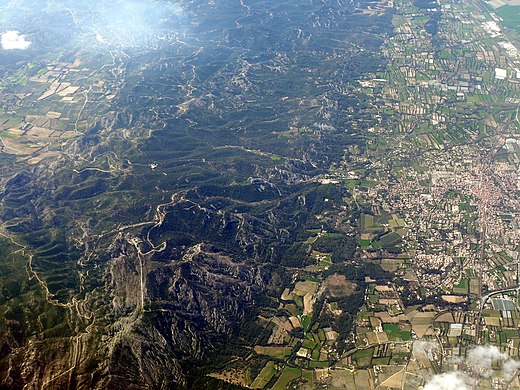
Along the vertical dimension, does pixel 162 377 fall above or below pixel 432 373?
below

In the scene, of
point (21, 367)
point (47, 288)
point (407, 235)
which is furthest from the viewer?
point (407, 235)

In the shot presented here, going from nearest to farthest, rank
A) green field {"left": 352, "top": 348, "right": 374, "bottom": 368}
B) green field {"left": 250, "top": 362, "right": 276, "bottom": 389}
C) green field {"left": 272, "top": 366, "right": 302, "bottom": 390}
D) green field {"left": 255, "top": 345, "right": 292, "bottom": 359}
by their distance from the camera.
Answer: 1. green field {"left": 272, "top": 366, "right": 302, "bottom": 390}
2. green field {"left": 250, "top": 362, "right": 276, "bottom": 389}
3. green field {"left": 352, "top": 348, "right": 374, "bottom": 368}
4. green field {"left": 255, "top": 345, "right": 292, "bottom": 359}

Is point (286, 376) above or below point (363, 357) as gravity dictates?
below

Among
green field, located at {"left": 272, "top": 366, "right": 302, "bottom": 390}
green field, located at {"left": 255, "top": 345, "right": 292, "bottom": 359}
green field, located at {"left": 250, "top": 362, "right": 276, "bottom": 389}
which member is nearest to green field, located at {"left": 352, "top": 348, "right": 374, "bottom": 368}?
green field, located at {"left": 272, "top": 366, "right": 302, "bottom": 390}

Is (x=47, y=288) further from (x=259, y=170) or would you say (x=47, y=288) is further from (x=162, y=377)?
(x=259, y=170)

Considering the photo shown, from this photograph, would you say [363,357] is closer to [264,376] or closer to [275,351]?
[275,351]

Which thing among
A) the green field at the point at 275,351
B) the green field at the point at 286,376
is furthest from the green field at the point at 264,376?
the green field at the point at 275,351

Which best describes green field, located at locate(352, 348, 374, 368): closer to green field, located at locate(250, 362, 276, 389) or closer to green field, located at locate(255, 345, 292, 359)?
green field, located at locate(255, 345, 292, 359)

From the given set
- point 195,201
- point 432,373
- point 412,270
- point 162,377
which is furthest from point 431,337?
point 195,201

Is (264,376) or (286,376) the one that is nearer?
(286,376)

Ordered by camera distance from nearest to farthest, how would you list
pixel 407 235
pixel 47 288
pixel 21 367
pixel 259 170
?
pixel 21 367 < pixel 47 288 < pixel 407 235 < pixel 259 170

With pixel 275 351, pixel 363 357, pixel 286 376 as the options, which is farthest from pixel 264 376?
pixel 363 357
